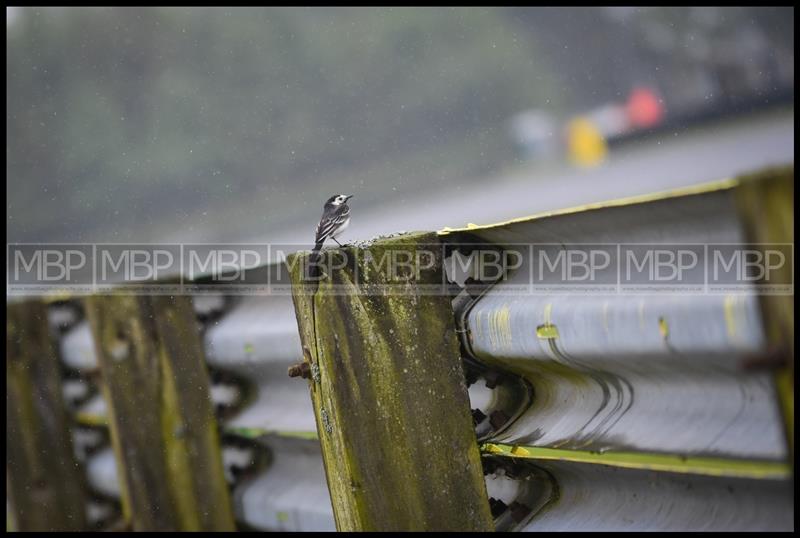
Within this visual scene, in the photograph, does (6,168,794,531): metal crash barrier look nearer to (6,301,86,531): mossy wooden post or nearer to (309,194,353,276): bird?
(309,194,353,276): bird

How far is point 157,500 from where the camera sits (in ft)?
12.9

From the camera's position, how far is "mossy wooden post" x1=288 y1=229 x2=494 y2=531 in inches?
94.2

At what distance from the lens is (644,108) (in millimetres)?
29219

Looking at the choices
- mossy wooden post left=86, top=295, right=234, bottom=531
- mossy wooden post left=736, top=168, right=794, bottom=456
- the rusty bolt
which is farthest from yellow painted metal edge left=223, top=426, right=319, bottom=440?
mossy wooden post left=736, top=168, right=794, bottom=456

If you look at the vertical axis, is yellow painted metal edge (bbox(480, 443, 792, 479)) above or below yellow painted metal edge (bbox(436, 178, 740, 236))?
below

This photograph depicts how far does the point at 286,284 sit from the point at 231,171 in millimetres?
34362

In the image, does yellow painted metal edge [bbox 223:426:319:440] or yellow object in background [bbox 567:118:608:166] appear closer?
yellow painted metal edge [bbox 223:426:319:440]

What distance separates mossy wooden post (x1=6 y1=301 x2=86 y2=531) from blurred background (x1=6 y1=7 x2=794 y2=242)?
61.2 feet

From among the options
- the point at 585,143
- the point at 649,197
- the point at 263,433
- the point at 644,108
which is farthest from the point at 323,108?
the point at 649,197

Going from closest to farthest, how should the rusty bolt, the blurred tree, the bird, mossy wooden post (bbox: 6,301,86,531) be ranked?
1. the rusty bolt
2. the bird
3. mossy wooden post (bbox: 6,301,86,531)
4. the blurred tree

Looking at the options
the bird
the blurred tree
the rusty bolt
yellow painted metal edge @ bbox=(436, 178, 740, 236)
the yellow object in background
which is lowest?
the rusty bolt

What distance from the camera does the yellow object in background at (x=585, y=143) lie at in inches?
1063

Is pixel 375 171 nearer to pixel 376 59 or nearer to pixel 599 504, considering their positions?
pixel 376 59

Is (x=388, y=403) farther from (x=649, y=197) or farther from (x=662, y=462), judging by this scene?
(x=649, y=197)
